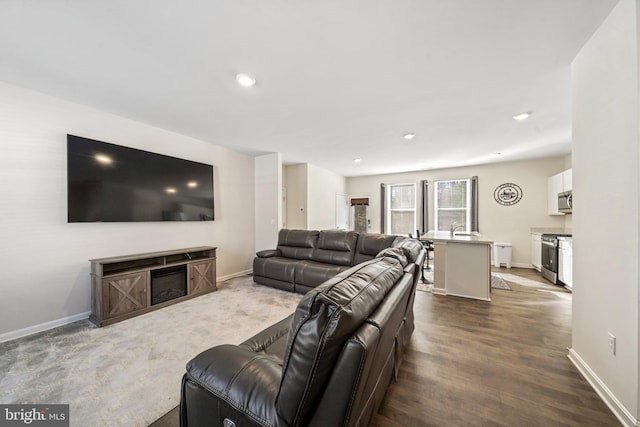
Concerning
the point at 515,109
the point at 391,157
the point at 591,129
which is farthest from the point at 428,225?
the point at 591,129

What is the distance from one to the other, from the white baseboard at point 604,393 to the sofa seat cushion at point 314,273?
2396 millimetres

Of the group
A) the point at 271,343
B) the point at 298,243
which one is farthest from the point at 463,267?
the point at 271,343

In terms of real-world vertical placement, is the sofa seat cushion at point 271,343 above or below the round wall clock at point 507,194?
below

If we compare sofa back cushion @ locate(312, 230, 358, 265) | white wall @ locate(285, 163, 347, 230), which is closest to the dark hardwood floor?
sofa back cushion @ locate(312, 230, 358, 265)

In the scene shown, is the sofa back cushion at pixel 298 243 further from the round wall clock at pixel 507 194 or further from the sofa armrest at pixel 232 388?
the round wall clock at pixel 507 194

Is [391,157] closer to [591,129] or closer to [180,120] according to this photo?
[591,129]

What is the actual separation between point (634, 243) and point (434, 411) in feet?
5.02

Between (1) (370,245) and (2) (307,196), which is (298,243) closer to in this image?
(1) (370,245)

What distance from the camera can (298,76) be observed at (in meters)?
2.18

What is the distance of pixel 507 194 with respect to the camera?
18.6 ft

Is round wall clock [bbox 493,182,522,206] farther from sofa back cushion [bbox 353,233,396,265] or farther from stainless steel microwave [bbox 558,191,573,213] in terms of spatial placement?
sofa back cushion [bbox 353,233,396,265]

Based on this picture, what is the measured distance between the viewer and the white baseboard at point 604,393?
1333mm

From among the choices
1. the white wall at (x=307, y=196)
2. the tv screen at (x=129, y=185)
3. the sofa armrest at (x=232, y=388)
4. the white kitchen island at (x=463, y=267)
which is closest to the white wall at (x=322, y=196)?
the white wall at (x=307, y=196)
